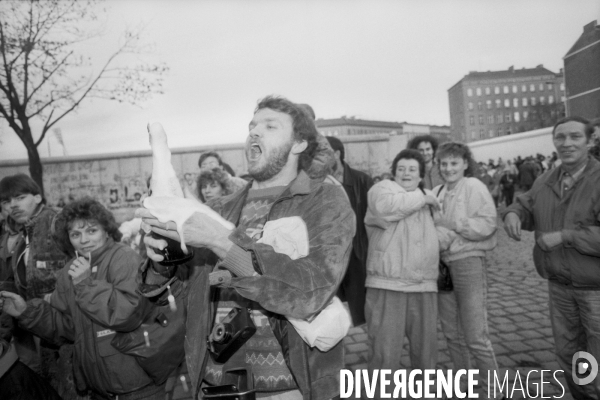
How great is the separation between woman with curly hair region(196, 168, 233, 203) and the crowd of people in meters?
0.02

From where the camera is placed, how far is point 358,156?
42.9 ft

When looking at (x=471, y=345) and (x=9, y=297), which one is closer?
(x=9, y=297)

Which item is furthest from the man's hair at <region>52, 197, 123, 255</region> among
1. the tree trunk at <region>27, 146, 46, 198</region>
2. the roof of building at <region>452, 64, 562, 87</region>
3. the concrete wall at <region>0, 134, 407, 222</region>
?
the roof of building at <region>452, 64, 562, 87</region>

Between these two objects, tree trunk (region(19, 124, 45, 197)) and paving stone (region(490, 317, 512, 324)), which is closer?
paving stone (region(490, 317, 512, 324))

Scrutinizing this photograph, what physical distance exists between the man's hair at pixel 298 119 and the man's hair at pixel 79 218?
1.45 metres

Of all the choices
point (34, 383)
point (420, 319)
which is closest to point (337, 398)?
point (420, 319)

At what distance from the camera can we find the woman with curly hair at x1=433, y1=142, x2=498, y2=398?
3.06 metres

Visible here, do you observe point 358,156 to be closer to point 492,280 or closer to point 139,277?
point 492,280

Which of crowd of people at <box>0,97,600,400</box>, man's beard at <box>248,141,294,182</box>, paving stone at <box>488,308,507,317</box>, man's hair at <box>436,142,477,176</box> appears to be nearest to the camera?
crowd of people at <box>0,97,600,400</box>

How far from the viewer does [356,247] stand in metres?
3.60

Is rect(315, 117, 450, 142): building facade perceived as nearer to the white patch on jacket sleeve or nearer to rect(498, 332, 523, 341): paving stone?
rect(498, 332, 523, 341): paving stone

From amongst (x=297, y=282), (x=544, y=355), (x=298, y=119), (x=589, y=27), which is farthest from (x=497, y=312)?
(x=297, y=282)

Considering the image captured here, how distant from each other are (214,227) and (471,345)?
2.54 meters

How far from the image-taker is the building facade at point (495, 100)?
233ft
